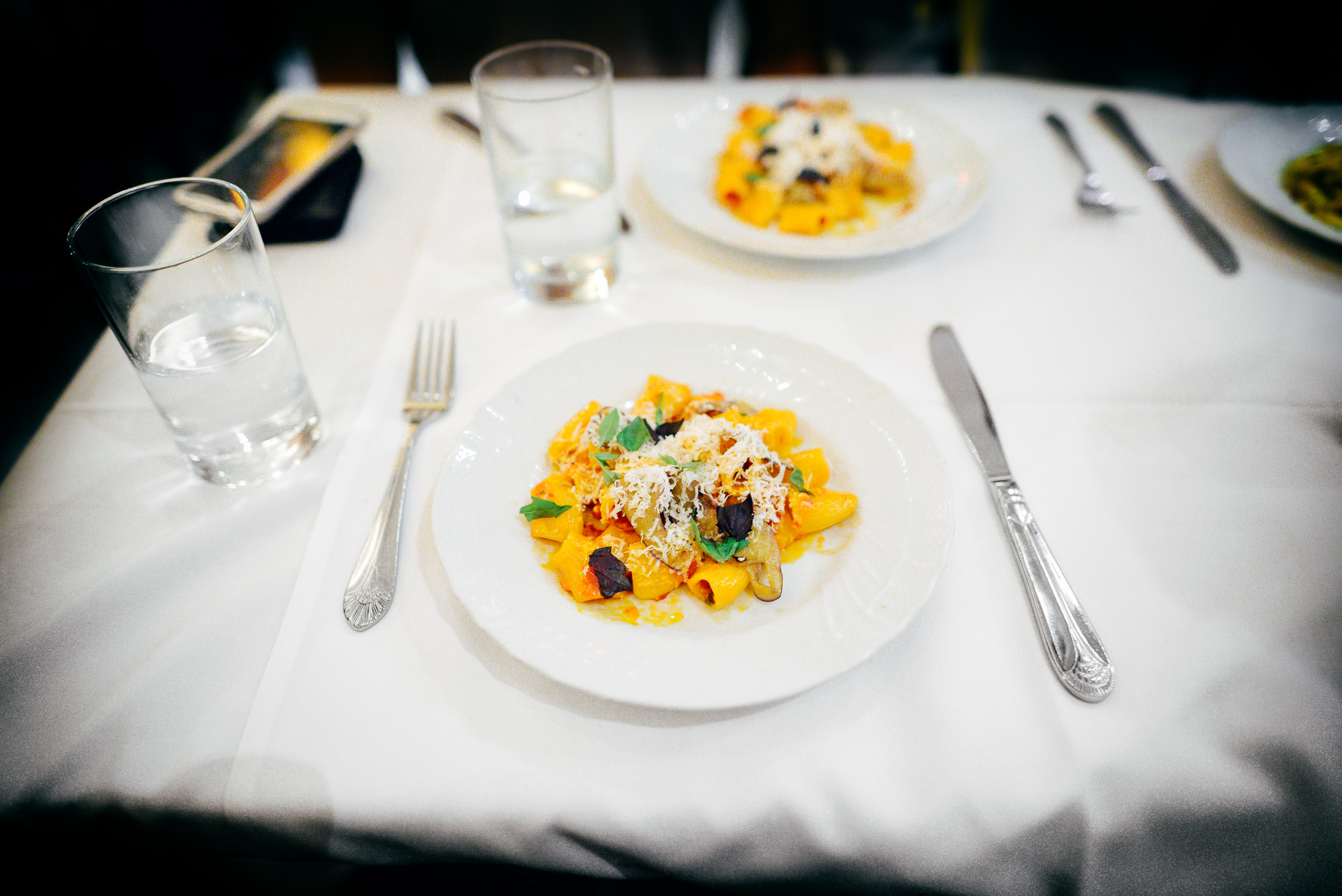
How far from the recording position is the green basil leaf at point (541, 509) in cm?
86

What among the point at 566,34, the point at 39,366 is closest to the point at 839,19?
the point at 566,34

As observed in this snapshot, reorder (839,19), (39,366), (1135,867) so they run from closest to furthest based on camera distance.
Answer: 1. (1135,867)
2. (39,366)
3. (839,19)

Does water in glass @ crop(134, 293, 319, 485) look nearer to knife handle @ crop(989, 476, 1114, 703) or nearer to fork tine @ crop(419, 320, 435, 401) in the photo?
fork tine @ crop(419, 320, 435, 401)

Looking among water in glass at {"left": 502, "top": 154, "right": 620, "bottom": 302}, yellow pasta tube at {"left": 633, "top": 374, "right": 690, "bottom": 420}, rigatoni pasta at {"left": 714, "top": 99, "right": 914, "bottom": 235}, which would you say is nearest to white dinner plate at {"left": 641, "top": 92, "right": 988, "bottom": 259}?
rigatoni pasta at {"left": 714, "top": 99, "right": 914, "bottom": 235}

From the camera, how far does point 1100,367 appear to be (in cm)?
117

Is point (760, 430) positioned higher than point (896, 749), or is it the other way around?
point (760, 430)

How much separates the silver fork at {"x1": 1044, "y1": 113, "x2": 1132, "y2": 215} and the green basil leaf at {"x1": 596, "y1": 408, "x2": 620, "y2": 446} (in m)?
1.16

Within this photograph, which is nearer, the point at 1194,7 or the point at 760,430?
the point at 760,430

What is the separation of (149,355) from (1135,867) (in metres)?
1.26

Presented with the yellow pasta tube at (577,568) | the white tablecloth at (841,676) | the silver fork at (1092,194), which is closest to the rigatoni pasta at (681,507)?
the yellow pasta tube at (577,568)

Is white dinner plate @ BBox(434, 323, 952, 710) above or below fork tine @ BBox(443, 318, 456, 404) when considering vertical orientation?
above

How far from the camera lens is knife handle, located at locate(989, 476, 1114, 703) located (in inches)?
30.3

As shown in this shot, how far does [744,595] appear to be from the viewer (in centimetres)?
83

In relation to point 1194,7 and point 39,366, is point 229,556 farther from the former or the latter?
point 1194,7
